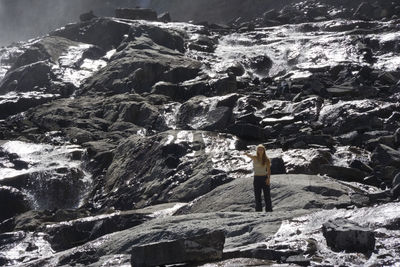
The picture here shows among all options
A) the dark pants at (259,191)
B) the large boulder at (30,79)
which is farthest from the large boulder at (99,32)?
the dark pants at (259,191)

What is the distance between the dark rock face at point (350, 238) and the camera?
873 centimetres

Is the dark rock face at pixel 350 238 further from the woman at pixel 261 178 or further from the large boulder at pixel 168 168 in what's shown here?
the large boulder at pixel 168 168

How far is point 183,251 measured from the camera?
30.5 ft

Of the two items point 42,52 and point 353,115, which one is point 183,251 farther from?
point 42,52

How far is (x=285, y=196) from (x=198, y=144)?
766 centimetres

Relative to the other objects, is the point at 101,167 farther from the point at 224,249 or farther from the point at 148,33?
the point at 148,33

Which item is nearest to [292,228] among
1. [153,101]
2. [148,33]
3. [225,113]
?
[225,113]

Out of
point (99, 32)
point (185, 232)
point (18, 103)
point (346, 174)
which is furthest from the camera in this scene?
point (99, 32)

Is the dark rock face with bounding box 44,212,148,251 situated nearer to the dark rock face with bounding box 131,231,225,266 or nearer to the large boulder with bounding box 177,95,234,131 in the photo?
the dark rock face with bounding box 131,231,225,266

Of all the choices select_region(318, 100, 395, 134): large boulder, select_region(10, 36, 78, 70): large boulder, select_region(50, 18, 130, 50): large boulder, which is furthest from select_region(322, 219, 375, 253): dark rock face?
select_region(50, 18, 130, 50): large boulder

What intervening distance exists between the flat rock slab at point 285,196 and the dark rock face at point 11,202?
333 inches

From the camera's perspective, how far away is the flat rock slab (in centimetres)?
1314

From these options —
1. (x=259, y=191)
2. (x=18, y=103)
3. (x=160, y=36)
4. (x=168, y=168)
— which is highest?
(x=160, y=36)

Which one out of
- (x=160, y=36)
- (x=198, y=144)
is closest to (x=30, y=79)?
(x=160, y=36)
